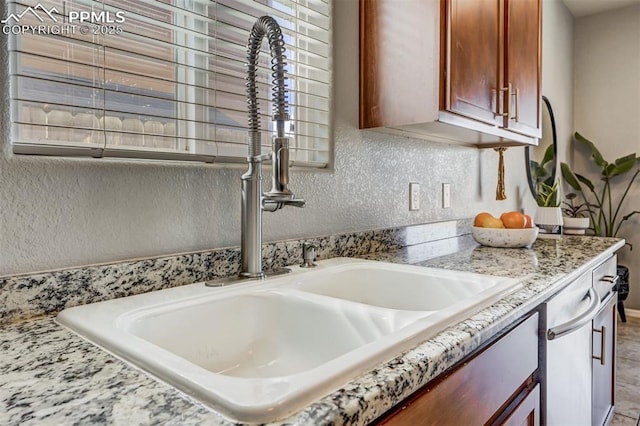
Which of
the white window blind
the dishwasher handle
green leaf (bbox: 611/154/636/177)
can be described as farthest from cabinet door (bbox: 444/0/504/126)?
green leaf (bbox: 611/154/636/177)

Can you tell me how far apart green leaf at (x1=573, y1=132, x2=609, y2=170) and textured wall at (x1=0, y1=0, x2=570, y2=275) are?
242cm

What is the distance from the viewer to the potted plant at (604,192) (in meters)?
3.47

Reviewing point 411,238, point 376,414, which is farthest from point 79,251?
point 411,238

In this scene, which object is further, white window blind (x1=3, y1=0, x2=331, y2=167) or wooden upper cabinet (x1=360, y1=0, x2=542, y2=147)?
wooden upper cabinet (x1=360, y1=0, x2=542, y2=147)

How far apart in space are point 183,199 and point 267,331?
349 millimetres

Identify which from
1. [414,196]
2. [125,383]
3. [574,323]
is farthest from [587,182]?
[125,383]

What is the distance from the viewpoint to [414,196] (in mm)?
1755

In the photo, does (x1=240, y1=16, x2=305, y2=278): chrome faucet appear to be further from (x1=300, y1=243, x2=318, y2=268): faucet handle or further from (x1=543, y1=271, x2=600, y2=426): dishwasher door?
(x1=543, y1=271, x2=600, y2=426): dishwasher door

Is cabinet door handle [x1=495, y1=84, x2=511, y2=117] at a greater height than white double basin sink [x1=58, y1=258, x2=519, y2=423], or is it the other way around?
cabinet door handle [x1=495, y1=84, x2=511, y2=117]

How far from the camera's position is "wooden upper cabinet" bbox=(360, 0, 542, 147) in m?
1.33

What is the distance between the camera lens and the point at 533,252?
1.54 metres

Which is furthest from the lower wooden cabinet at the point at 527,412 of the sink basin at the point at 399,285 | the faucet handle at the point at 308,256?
the faucet handle at the point at 308,256

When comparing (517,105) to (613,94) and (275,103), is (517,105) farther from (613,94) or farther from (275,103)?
(613,94)

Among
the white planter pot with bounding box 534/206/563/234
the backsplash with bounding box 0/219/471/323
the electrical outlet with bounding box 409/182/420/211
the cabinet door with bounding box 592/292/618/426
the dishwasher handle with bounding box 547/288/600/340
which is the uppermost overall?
the electrical outlet with bounding box 409/182/420/211
